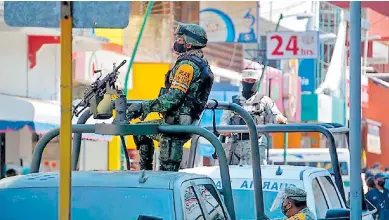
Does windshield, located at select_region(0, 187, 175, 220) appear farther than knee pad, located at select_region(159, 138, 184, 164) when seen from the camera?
No

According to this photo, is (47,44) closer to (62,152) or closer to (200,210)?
(200,210)

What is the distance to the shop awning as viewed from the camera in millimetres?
16484

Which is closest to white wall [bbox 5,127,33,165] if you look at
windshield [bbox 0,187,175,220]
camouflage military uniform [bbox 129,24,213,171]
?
camouflage military uniform [bbox 129,24,213,171]

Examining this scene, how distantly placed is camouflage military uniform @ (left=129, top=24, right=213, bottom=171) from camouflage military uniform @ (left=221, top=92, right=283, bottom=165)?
11.5 feet

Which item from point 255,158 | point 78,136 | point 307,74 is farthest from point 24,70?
point 307,74

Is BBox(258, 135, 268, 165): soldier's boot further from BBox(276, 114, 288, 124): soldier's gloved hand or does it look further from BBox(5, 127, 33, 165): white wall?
BBox(5, 127, 33, 165): white wall

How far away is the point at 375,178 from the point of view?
17.1m

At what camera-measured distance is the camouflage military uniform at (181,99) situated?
7469 millimetres

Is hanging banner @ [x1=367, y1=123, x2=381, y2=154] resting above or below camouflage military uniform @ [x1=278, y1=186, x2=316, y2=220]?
below

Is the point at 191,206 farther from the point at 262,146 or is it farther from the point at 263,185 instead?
the point at 262,146

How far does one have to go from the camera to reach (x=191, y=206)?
20.1 ft

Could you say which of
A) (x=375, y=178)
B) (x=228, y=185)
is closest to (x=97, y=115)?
(x=228, y=185)

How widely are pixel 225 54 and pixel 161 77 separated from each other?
20.1 ft

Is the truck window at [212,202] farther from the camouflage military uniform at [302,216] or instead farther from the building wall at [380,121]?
the building wall at [380,121]
